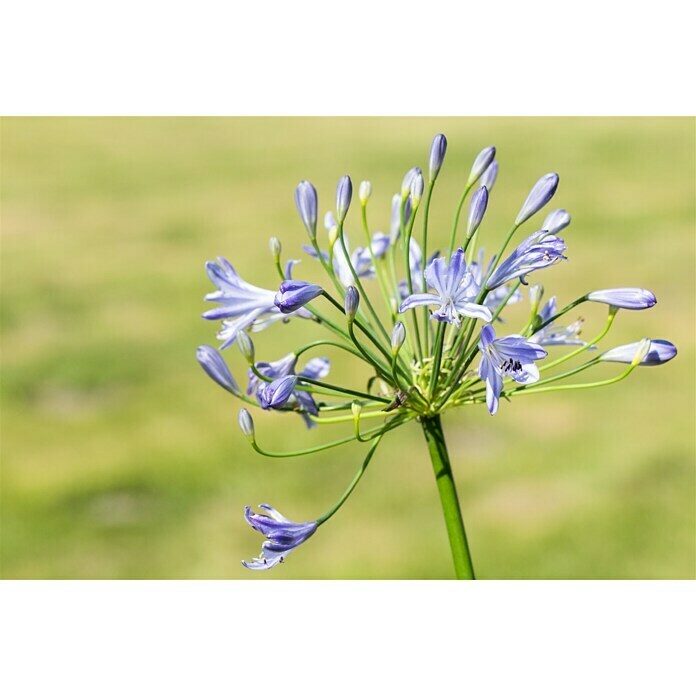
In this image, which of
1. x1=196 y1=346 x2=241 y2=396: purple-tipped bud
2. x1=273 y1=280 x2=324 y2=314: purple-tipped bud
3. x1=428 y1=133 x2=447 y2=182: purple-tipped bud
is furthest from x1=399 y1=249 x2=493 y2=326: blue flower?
x1=196 y1=346 x2=241 y2=396: purple-tipped bud

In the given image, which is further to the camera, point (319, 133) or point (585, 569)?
point (319, 133)

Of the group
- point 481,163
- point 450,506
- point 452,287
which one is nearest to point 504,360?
point 452,287

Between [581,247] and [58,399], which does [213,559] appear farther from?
[581,247]

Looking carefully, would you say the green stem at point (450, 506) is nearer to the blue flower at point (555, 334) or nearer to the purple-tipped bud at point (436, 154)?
the blue flower at point (555, 334)

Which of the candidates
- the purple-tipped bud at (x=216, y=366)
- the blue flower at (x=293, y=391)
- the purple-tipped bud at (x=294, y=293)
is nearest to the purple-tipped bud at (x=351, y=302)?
the purple-tipped bud at (x=294, y=293)

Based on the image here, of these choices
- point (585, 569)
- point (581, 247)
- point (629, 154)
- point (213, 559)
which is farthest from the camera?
point (629, 154)

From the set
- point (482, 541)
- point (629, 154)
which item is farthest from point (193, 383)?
point (629, 154)

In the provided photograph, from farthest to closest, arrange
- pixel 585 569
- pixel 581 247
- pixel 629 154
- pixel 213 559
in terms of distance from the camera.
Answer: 1. pixel 629 154
2. pixel 581 247
3. pixel 213 559
4. pixel 585 569

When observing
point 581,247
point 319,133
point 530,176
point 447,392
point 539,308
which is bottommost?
point 447,392
